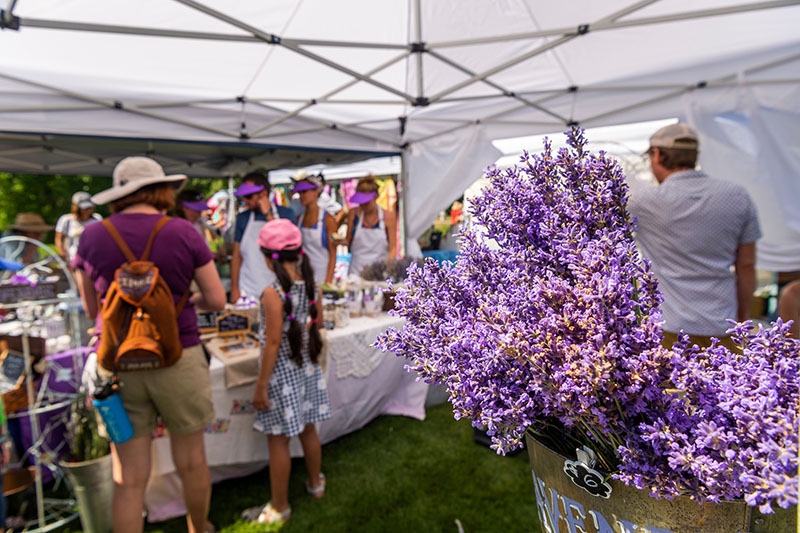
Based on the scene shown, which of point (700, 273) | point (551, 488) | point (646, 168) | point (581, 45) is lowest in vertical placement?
point (551, 488)

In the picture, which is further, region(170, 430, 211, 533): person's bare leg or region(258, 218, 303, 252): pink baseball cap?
region(258, 218, 303, 252): pink baseball cap

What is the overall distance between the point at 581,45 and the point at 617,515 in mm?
3147

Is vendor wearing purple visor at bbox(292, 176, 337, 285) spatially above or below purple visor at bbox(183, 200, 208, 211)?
below

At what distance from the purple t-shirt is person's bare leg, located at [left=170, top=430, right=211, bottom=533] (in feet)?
2.20

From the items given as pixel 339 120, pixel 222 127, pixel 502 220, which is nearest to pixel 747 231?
pixel 502 220

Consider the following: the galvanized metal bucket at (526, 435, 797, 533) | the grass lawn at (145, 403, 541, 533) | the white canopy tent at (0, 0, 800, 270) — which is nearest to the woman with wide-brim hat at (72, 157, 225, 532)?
the grass lawn at (145, 403, 541, 533)

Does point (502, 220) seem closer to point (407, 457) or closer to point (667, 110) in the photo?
point (407, 457)

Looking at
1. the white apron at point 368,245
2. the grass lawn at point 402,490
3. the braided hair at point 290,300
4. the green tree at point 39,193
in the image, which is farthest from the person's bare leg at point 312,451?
the green tree at point 39,193

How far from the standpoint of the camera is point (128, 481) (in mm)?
1796

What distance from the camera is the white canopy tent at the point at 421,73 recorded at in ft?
7.73

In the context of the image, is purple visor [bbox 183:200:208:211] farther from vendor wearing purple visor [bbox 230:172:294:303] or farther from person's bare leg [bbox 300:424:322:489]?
person's bare leg [bbox 300:424:322:489]

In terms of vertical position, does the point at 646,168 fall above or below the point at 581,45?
below

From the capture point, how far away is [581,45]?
2871 mm

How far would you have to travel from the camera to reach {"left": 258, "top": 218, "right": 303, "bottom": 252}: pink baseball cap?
2160 mm
